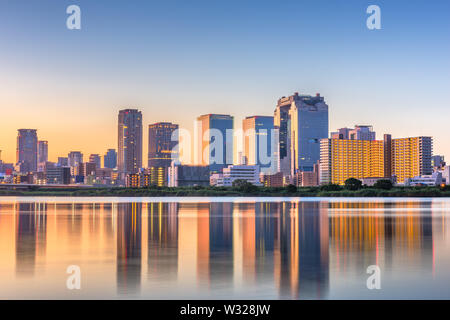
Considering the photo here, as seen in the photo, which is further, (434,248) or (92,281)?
(434,248)

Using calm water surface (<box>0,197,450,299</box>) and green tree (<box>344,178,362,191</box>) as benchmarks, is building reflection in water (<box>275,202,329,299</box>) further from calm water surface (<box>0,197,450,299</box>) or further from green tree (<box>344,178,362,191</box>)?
green tree (<box>344,178,362,191</box>)

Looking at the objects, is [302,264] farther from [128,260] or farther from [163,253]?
[128,260]

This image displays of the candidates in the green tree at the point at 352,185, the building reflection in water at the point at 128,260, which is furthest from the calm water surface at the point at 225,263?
the green tree at the point at 352,185

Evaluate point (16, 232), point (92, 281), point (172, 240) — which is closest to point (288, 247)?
point (172, 240)

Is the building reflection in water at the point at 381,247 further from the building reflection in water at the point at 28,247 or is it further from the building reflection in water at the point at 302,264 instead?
the building reflection in water at the point at 28,247

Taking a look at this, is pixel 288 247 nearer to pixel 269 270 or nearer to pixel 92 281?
pixel 269 270

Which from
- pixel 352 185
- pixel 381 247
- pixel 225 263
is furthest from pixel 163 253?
pixel 352 185

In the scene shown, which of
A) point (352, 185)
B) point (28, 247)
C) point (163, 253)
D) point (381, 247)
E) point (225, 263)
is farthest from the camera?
point (352, 185)

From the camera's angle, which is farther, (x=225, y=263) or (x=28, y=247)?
(x=28, y=247)

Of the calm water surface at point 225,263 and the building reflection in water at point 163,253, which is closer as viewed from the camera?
the calm water surface at point 225,263
